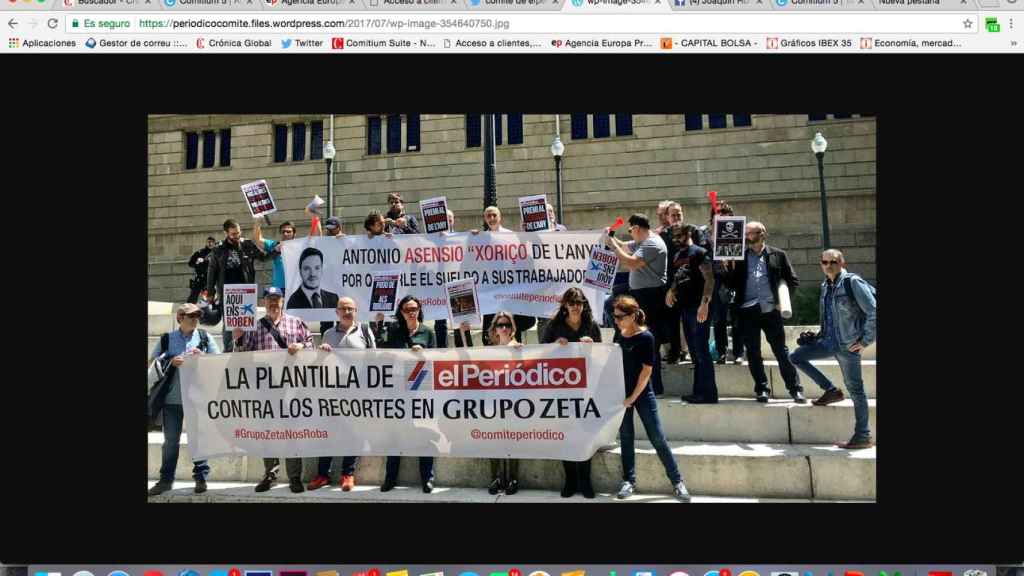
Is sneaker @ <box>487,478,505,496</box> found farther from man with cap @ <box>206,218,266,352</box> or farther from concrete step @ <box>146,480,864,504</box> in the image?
man with cap @ <box>206,218,266,352</box>

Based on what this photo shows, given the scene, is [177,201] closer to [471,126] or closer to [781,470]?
[471,126]

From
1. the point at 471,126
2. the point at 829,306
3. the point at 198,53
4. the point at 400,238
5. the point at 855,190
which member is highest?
the point at 471,126

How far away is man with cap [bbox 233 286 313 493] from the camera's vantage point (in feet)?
23.5

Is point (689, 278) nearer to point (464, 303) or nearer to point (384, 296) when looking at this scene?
point (464, 303)

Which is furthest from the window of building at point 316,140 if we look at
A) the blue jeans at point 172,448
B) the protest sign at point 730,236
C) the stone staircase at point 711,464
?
the protest sign at point 730,236

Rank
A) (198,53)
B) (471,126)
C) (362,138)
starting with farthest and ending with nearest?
(362,138)
(471,126)
(198,53)

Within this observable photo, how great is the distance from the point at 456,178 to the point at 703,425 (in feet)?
53.6

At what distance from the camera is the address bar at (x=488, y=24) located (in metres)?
5.09

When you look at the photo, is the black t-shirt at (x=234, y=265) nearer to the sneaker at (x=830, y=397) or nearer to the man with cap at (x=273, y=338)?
the man with cap at (x=273, y=338)

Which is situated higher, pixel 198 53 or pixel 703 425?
pixel 198 53

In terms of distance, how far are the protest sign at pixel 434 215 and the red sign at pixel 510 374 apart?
2.54m

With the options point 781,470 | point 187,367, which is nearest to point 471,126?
point 187,367

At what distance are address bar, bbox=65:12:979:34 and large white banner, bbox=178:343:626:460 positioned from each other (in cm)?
294

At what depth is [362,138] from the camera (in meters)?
24.1
